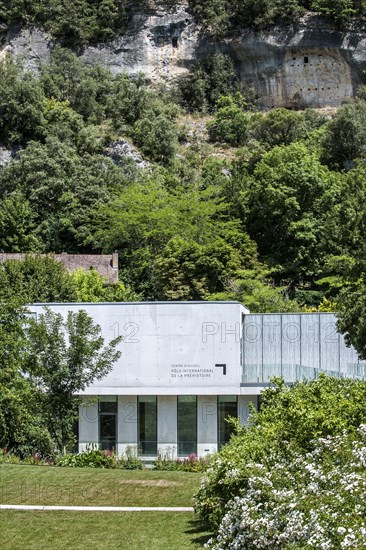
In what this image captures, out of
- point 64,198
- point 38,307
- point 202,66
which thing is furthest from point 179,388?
point 202,66

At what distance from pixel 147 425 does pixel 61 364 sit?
670cm

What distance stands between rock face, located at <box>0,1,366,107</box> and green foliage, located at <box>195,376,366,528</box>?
78.3 meters

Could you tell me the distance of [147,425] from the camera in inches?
1572

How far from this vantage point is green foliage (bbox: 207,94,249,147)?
9074 cm

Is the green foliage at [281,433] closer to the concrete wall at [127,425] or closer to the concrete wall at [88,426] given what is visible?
the concrete wall at [127,425]

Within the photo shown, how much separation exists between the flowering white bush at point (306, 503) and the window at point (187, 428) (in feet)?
69.7

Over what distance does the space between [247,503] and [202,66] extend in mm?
85593

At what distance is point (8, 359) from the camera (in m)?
29.2

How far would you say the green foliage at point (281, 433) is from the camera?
62.6 feet

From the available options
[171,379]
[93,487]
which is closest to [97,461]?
[171,379]

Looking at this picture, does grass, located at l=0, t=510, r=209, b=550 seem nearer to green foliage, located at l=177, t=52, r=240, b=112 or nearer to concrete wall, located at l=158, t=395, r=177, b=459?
concrete wall, located at l=158, t=395, r=177, b=459

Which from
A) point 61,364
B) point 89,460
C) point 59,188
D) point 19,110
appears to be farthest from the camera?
point 19,110

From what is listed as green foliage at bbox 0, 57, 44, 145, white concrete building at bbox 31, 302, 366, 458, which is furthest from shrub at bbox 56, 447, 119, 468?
green foliage at bbox 0, 57, 44, 145

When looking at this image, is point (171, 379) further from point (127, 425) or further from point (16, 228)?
point (16, 228)
